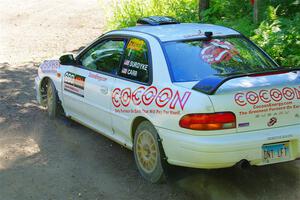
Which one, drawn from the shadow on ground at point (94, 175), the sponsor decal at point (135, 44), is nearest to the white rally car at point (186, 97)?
the sponsor decal at point (135, 44)

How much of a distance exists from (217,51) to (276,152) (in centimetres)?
136

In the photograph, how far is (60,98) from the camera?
24.8ft

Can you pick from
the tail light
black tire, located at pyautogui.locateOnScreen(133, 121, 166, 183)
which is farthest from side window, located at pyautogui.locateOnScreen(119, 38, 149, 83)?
the tail light

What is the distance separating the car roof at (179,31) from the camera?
584 centimetres

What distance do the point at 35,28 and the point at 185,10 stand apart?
6.08 m

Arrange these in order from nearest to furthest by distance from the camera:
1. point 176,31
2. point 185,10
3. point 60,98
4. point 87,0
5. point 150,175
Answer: point 150,175
point 176,31
point 60,98
point 185,10
point 87,0

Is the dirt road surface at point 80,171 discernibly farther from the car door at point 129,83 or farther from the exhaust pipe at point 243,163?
the car door at point 129,83

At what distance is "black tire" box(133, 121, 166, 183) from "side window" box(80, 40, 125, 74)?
3.24ft

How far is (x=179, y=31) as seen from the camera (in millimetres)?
6020

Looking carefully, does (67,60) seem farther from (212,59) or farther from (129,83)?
(212,59)

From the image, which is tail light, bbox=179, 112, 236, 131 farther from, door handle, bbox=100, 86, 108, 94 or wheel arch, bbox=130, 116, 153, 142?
door handle, bbox=100, 86, 108, 94

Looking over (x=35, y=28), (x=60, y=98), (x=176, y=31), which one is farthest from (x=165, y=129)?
(x=35, y=28)

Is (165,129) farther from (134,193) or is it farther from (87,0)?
(87,0)

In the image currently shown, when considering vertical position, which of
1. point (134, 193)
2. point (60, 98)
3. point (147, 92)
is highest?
point (147, 92)
